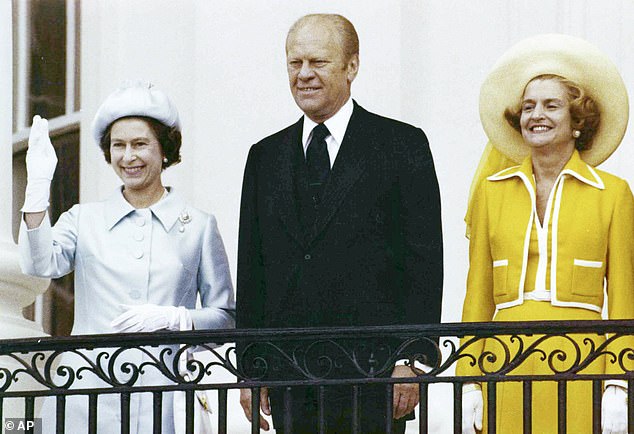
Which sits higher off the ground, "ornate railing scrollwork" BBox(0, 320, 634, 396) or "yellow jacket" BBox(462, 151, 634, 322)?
"yellow jacket" BBox(462, 151, 634, 322)

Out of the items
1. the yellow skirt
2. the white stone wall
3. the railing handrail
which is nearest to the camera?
the railing handrail

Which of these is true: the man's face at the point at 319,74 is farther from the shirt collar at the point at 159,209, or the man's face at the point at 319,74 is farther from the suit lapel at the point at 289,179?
the shirt collar at the point at 159,209

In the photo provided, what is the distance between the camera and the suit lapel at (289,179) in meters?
9.48

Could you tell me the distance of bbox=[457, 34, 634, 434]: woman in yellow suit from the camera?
30.3ft

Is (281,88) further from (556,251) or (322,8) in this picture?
(556,251)

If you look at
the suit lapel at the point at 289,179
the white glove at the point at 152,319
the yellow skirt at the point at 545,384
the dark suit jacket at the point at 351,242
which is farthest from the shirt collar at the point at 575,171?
the white glove at the point at 152,319

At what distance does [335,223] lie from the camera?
945 cm

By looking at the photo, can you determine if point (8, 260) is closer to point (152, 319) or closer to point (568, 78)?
point (152, 319)

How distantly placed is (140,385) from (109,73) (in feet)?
5.87

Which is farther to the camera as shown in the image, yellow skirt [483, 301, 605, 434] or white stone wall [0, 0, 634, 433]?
white stone wall [0, 0, 634, 433]

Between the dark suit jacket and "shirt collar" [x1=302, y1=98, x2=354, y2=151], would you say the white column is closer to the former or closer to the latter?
the dark suit jacket

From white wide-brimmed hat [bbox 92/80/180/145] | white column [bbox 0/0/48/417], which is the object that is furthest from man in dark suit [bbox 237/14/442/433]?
white column [bbox 0/0/48/417]

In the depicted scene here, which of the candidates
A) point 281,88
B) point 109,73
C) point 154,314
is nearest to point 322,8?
point 281,88

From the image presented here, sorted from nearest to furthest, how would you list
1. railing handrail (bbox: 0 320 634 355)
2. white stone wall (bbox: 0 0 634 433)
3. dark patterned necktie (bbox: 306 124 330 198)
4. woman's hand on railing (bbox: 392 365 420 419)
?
railing handrail (bbox: 0 320 634 355) → woman's hand on railing (bbox: 392 365 420 419) → dark patterned necktie (bbox: 306 124 330 198) → white stone wall (bbox: 0 0 634 433)
